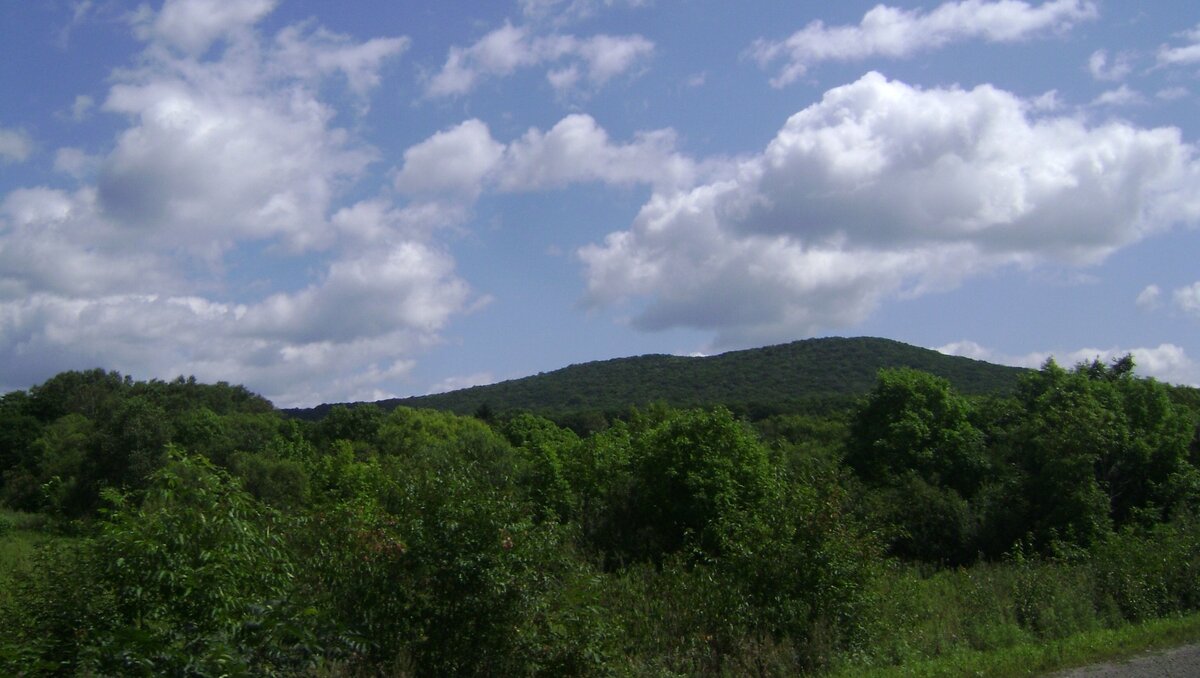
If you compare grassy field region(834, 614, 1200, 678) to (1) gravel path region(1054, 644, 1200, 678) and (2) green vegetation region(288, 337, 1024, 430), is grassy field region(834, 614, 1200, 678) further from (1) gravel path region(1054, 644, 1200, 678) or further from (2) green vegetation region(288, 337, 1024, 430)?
(2) green vegetation region(288, 337, 1024, 430)

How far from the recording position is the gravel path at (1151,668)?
1001 cm

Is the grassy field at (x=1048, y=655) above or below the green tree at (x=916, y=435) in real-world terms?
below

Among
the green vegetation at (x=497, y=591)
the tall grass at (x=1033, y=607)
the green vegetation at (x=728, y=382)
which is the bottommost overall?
the tall grass at (x=1033, y=607)

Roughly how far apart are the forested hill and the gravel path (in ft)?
265

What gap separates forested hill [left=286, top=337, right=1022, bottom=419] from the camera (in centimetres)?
10175

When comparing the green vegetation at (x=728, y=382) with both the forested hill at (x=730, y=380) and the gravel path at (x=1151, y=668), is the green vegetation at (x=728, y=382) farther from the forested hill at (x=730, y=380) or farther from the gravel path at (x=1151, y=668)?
the gravel path at (x=1151, y=668)

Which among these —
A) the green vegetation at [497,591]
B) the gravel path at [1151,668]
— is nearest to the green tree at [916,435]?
the green vegetation at [497,591]

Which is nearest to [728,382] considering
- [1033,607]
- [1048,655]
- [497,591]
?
[1033,607]

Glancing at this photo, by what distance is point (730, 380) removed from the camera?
13325cm

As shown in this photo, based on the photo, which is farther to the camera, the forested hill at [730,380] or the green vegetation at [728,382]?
the forested hill at [730,380]

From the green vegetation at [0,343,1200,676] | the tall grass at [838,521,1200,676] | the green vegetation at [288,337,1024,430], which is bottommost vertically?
the tall grass at [838,521,1200,676]

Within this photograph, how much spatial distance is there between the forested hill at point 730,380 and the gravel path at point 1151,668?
80750mm

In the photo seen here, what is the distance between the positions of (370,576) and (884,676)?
567cm

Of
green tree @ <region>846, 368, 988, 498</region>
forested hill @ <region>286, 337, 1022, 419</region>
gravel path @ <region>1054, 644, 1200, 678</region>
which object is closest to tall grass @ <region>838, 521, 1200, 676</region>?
gravel path @ <region>1054, 644, 1200, 678</region>
